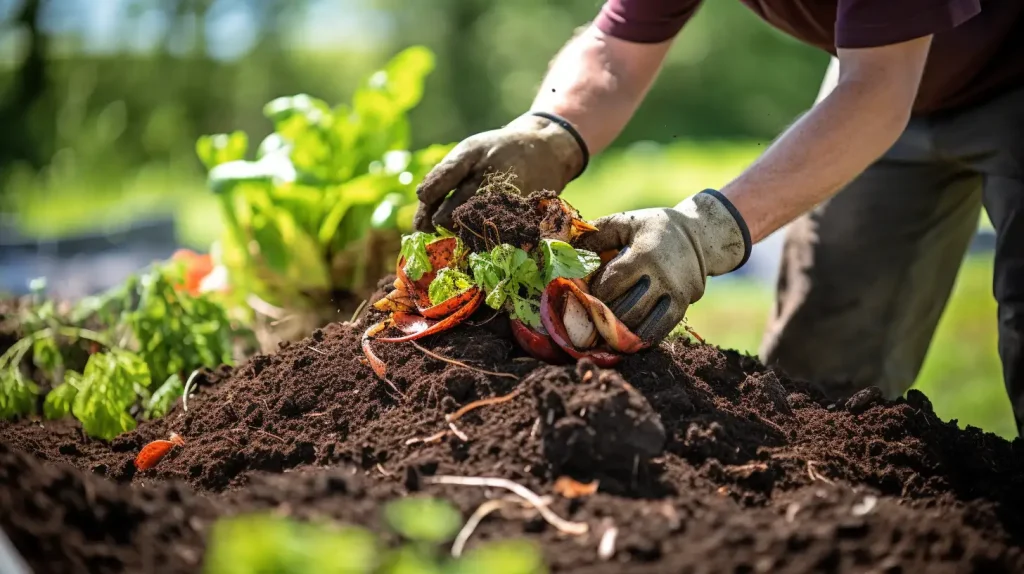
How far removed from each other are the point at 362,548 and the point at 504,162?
1.63m

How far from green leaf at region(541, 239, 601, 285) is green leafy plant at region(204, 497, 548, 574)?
68 centimetres

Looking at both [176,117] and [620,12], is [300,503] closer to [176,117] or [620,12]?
[620,12]

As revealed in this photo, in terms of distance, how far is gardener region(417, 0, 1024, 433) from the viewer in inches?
95.7

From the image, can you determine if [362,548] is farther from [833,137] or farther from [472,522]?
[833,137]

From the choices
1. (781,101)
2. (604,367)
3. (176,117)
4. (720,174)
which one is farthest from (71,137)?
(781,101)

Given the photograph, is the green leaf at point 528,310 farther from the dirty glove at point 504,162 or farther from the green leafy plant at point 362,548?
the green leafy plant at point 362,548

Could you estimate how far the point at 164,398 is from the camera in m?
2.89

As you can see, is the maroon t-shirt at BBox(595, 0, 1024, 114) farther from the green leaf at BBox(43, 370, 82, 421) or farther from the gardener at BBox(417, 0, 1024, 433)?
the green leaf at BBox(43, 370, 82, 421)

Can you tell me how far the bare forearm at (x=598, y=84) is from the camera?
307cm

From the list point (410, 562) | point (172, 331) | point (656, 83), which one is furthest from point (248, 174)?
point (656, 83)

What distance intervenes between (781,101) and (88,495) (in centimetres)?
1662

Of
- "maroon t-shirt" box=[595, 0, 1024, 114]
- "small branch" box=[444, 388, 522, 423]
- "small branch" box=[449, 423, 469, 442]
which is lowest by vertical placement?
"small branch" box=[449, 423, 469, 442]

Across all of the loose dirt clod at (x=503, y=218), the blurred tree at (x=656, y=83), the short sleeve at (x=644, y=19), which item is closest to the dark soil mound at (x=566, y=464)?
the loose dirt clod at (x=503, y=218)

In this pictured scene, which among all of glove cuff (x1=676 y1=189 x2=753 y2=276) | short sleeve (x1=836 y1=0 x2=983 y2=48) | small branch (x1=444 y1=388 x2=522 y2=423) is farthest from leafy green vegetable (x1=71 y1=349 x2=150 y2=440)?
short sleeve (x1=836 y1=0 x2=983 y2=48)
